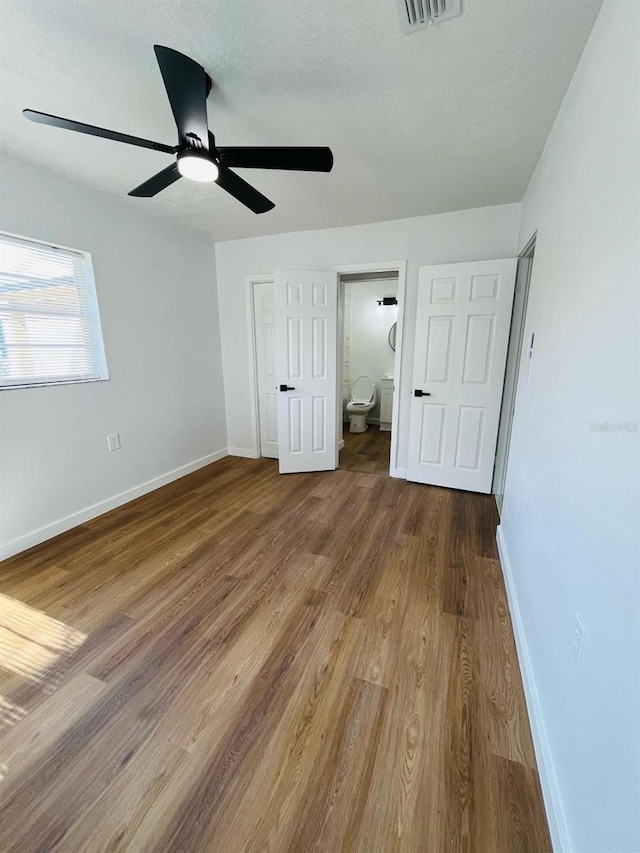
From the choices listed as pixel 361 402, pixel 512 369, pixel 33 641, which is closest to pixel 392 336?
pixel 361 402

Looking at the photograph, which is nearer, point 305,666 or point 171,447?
point 305,666

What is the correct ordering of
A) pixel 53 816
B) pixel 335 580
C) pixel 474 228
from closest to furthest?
Answer: pixel 53 816 → pixel 335 580 → pixel 474 228

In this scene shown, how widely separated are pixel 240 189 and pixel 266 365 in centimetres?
226

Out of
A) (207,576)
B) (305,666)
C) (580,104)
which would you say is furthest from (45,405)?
(580,104)

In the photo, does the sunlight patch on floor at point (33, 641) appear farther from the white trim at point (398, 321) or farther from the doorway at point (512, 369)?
the doorway at point (512, 369)

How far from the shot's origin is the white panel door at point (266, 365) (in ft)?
12.4

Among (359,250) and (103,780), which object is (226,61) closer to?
(359,250)

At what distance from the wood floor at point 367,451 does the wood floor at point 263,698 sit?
53.7 inches

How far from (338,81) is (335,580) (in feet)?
8.22

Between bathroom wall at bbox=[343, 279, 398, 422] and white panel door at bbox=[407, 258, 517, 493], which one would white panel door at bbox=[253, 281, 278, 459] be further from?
bathroom wall at bbox=[343, 279, 398, 422]

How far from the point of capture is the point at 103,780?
1.08 meters

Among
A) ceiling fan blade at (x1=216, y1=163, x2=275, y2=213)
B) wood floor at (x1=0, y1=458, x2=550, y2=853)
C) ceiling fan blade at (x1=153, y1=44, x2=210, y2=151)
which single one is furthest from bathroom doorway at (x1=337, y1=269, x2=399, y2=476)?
ceiling fan blade at (x1=153, y1=44, x2=210, y2=151)

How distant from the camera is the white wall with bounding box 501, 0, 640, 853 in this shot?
72 centimetres

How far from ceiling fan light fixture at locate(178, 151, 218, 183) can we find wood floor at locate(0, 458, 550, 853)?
7.00 feet
